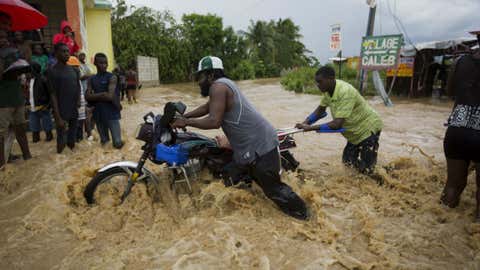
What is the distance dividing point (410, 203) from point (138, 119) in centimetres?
768

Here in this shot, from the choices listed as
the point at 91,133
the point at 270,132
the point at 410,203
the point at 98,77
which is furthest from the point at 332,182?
the point at 91,133

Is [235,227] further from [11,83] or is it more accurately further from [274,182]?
[11,83]

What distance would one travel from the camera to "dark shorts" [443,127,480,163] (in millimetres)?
3113

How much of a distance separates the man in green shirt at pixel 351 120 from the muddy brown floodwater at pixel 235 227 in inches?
11.7

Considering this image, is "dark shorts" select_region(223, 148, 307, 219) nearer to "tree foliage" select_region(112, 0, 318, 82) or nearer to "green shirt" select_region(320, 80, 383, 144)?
"green shirt" select_region(320, 80, 383, 144)

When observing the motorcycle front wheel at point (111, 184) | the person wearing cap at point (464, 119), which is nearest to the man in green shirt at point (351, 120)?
the person wearing cap at point (464, 119)

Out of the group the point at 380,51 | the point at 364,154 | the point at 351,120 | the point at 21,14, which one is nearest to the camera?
the point at 351,120

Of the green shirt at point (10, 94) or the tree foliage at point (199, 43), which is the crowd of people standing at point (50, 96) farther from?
the tree foliage at point (199, 43)

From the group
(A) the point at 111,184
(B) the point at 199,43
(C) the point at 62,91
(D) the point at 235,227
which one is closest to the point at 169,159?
(A) the point at 111,184

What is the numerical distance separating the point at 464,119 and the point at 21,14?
5.78m

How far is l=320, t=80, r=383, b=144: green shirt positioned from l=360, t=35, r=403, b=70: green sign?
9.17 m

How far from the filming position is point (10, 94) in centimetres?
442

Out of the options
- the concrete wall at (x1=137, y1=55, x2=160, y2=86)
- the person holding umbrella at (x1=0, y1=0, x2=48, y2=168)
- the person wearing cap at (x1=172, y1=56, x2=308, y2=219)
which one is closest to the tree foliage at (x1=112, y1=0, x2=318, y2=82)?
the concrete wall at (x1=137, y1=55, x2=160, y2=86)

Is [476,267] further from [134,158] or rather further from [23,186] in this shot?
[23,186]
